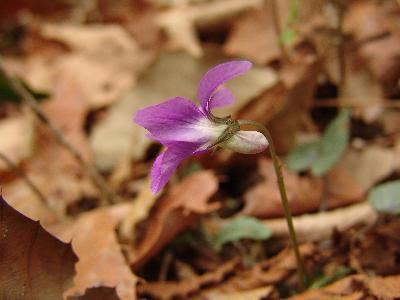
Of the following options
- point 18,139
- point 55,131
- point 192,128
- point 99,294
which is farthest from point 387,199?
point 18,139

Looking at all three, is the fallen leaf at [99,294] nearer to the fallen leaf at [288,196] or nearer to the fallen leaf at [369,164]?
the fallen leaf at [288,196]

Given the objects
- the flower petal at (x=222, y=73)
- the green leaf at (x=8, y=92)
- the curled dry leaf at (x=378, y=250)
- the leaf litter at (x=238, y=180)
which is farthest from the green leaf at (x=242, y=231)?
the green leaf at (x=8, y=92)

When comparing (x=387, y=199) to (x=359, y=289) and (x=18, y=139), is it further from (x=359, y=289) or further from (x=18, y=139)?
(x=18, y=139)

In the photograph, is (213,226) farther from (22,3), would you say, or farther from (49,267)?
(22,3)

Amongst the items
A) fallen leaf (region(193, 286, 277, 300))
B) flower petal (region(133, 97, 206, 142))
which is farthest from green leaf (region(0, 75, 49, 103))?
flower petal (region(133, 97, 206, 142))

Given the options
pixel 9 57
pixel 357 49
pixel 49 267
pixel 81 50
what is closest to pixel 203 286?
pixel 49 267

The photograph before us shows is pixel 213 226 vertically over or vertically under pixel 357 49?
under
